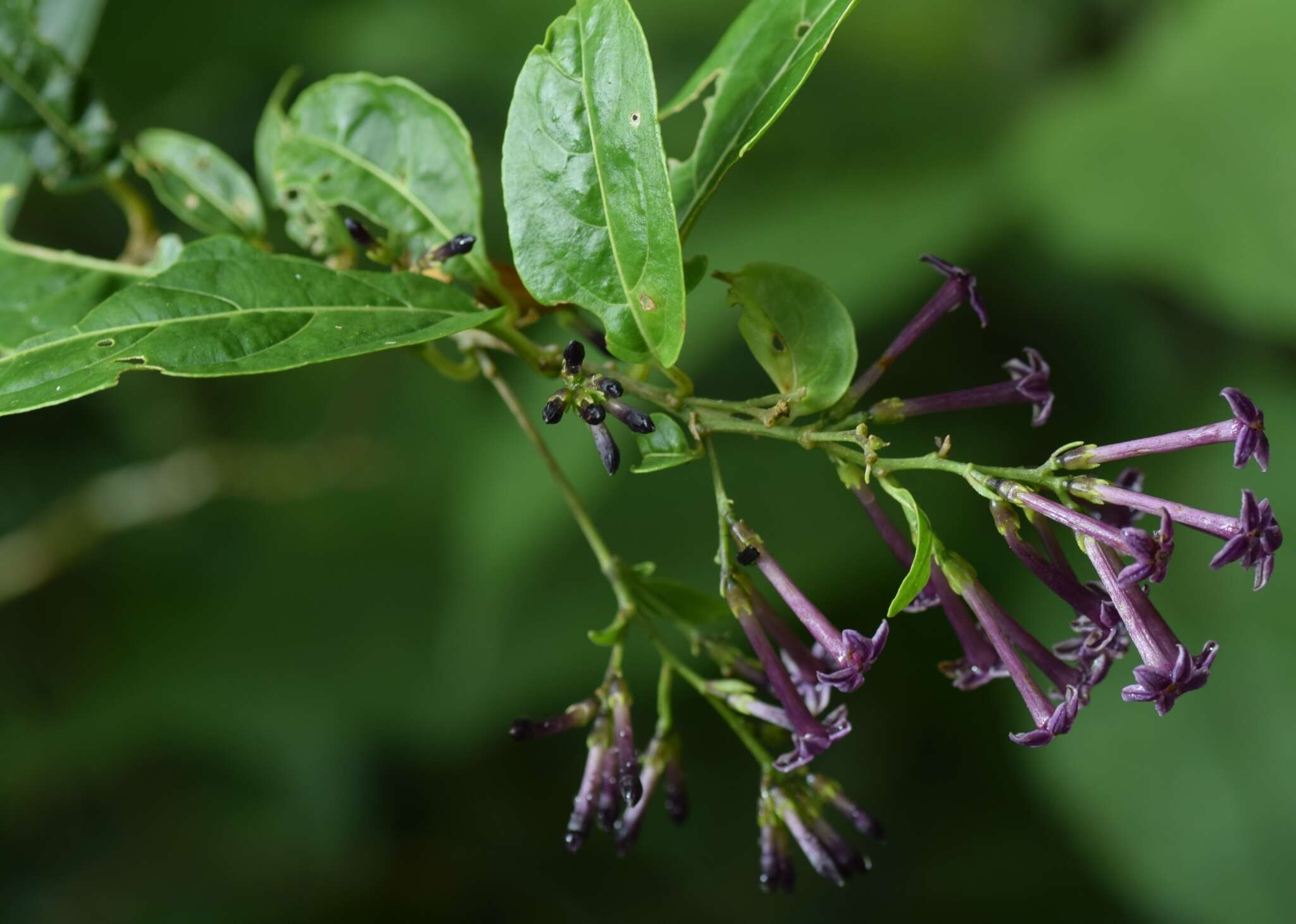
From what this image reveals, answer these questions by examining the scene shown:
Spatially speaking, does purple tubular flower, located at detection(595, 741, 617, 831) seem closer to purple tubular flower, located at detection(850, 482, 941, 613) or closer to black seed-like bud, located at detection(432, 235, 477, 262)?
purple tubular flower, located at detection(850, 482, 941, 613)

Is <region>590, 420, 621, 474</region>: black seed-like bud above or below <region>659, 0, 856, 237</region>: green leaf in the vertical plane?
below

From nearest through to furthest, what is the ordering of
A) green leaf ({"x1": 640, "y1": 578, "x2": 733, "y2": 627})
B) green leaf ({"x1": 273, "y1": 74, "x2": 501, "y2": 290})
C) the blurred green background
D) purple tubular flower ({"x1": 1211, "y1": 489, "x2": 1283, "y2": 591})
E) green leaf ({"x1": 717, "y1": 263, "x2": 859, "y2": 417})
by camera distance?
purple tubular flower ({"x1": 1211, "y1": 489, "x2": 1283, "y2": 591})
green leaf ({"x1": 717, "y1": 263, "x2": 859, "y2": 417})
green leaf ({"x1": 640, "y1": 578, "x2": 733, "y2": 627})
green leaf ({"x1": 273, "y1": 74, "x2": 501, "y2": 290})
the blurred green background

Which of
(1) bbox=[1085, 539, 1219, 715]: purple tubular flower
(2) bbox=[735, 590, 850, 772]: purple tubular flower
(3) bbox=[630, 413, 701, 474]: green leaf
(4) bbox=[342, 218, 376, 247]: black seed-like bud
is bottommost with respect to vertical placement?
(1) bbox=[1085, 539, 1219, 715]: purple tubular flower

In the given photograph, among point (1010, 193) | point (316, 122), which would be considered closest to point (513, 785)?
point (1010, 193)

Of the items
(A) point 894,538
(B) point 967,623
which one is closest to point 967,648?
(B) point 967,623

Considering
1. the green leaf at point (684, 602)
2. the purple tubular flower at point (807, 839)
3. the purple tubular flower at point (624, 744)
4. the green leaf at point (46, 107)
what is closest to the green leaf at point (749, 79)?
the green leaf at point (684, 602)

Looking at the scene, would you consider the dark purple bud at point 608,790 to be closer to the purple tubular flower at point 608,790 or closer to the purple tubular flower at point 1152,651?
the purple tubular flower at point 608,790

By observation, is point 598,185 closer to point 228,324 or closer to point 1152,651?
point 228,324

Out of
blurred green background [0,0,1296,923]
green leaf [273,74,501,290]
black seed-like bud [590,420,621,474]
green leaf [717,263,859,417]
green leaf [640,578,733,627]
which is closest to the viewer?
black seed-like bud [590,420,621,474]

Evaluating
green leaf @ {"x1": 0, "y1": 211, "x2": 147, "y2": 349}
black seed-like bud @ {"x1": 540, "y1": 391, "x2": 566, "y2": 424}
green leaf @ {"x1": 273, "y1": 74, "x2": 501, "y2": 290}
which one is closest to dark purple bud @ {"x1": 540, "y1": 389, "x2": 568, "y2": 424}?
black seed-like bud @ {"x1": 540, "y1": 391, "x2": 566, "y2": 424}
